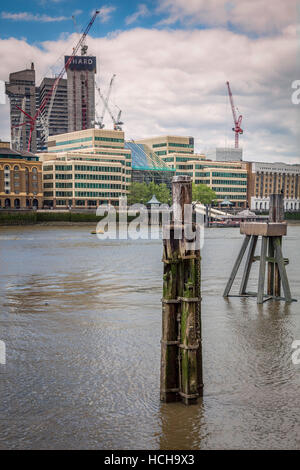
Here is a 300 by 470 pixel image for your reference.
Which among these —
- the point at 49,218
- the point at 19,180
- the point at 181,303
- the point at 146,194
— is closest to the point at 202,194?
the point at 146,194

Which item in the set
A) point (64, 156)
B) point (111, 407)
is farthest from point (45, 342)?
point (64, 156)

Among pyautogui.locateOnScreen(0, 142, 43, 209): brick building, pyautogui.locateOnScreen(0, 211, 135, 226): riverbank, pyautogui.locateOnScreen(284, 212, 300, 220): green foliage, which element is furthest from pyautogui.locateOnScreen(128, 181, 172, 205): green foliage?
pyautogui.locateOnScreen(284, 212, 300, 220): green foliage

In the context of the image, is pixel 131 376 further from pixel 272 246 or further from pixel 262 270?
pixel 272 246

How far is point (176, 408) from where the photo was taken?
393 inches

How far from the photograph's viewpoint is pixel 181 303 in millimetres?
10008

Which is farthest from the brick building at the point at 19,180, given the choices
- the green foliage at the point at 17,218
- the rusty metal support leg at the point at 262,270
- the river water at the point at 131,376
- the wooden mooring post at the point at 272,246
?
the rusty metal support leg at the point at 262,270

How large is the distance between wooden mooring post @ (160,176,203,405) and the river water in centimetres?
59

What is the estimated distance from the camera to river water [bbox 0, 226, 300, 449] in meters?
8.98

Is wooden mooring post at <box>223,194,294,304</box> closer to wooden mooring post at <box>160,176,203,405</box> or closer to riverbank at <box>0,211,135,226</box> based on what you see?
wooden mooring post at <box>160,176,203,405</box>

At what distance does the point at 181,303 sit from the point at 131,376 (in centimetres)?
281

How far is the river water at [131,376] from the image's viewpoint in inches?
354

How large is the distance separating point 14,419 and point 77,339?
18.6 ft

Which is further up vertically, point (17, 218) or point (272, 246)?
point (272, 246)
